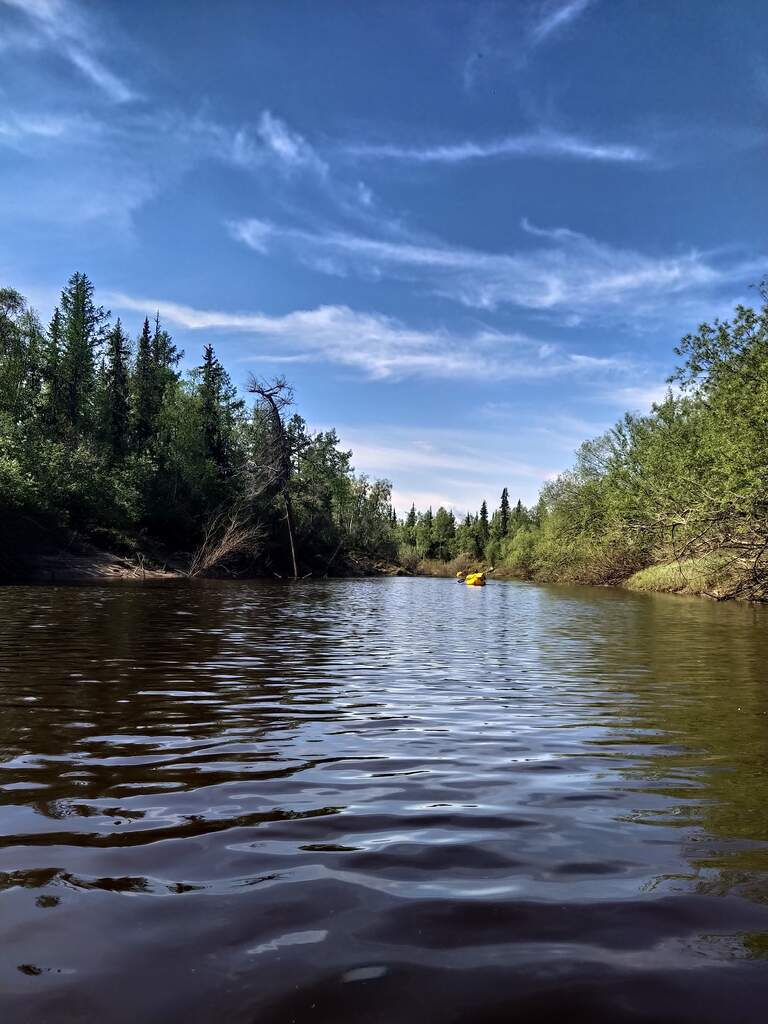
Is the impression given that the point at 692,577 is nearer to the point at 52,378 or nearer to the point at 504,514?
the point at 52,378

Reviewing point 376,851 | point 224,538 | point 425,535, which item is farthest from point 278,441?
point 425,535

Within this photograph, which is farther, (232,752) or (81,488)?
(81,488)

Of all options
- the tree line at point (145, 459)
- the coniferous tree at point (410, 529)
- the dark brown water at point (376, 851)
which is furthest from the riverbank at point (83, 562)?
the coniferous tree at point (410, 529)

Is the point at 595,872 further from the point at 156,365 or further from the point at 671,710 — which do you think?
the point at 156,365

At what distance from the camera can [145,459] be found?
50.8 meters

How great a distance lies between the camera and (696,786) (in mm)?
4820

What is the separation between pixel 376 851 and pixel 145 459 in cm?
5108

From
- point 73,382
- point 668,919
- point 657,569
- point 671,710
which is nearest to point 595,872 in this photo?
point 668,919

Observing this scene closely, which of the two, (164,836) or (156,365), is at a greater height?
(156,365)

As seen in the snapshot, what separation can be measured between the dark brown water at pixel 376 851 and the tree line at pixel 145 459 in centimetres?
2991

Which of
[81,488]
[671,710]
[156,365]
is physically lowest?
[671,710]

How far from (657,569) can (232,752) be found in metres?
47.8

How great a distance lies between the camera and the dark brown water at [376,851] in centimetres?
226

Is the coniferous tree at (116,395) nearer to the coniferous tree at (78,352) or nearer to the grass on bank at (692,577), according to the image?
the coniferous tree at (78,352)
